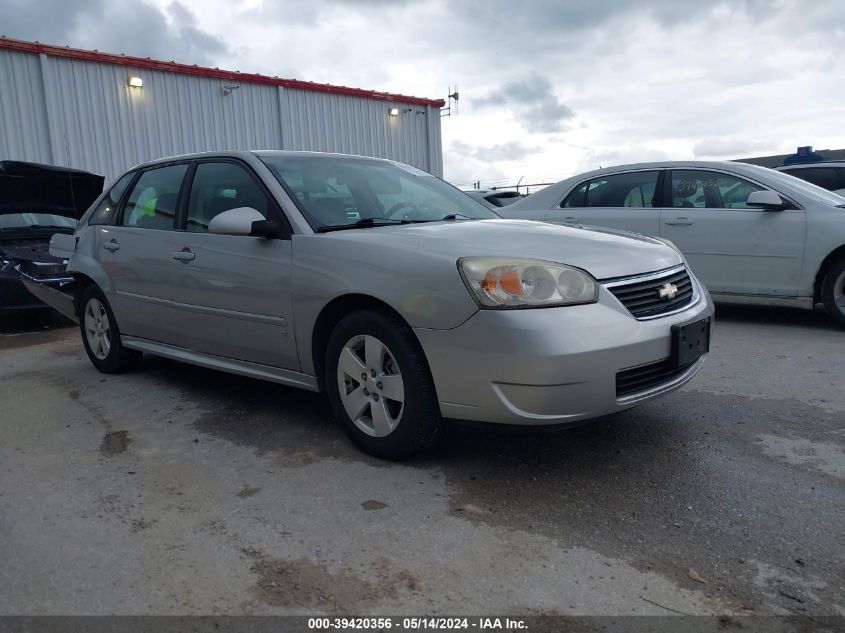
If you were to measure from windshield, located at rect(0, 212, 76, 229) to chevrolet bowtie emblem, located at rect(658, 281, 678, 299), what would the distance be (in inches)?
265

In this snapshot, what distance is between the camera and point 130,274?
4648mm

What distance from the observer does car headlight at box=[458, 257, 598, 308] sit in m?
2.81

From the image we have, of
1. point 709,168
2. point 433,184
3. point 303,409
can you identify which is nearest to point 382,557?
point 303,409

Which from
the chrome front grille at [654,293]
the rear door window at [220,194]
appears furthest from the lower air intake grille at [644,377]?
the rear door window at [220,194]

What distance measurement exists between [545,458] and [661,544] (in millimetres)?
870

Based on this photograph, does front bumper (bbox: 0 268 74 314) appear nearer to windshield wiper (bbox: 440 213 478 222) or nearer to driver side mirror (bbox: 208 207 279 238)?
driver side mirror (bbox: 208 207 279 238)

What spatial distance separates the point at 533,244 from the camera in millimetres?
3141

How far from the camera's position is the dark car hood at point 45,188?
22.6 ft

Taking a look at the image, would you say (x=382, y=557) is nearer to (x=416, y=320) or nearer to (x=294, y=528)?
(x=294, y=528)

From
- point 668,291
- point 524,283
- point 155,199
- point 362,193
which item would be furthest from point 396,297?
point 155,199

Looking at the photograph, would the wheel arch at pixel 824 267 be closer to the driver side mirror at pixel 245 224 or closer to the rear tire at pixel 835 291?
the rear tire at pixel 835 291

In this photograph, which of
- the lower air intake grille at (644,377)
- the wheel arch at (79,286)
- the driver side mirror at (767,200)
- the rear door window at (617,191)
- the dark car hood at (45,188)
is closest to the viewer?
the lower air intake grille at (644,377)

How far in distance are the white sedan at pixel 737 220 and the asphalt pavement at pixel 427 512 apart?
2004mm

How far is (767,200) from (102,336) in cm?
550
